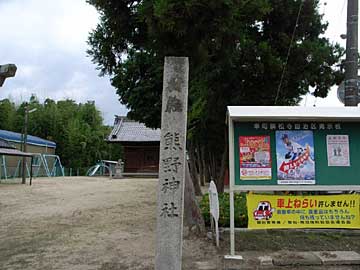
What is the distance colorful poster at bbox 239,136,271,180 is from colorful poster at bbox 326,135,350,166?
1033 millimetres

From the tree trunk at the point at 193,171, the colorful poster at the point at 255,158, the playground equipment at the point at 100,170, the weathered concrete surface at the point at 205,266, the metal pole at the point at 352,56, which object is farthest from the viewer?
the playground equipment at the point at 100,170

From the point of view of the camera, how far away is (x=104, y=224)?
8297 millimetres

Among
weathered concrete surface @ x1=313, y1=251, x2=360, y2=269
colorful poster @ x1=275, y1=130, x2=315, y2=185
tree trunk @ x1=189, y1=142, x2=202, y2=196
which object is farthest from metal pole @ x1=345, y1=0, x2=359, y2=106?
tree trunk @ x1=189, y1=142, x2=202, y2=196

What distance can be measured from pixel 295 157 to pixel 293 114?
2.34 feet

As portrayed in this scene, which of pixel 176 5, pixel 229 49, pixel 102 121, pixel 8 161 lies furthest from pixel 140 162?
pixel 176 5

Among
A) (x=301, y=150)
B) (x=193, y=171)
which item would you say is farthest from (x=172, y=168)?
(x=193, y=171)

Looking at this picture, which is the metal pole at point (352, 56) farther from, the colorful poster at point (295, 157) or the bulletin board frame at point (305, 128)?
the colorful poster at point (295, 157)

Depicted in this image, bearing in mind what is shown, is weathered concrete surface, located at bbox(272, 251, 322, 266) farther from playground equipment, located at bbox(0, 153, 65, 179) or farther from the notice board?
playground equipment, located at bbox(0, 153, 65, 179)

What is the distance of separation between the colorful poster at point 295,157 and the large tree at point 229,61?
6.26 feet

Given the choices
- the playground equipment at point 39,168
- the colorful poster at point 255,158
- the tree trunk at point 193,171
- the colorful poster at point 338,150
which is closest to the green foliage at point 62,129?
the playground equipment at point 39,168

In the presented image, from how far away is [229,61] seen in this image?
8.23 metres

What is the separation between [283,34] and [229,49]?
3.33 metres

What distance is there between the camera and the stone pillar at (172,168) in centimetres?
407

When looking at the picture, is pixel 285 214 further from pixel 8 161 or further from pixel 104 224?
pixel 8 161
